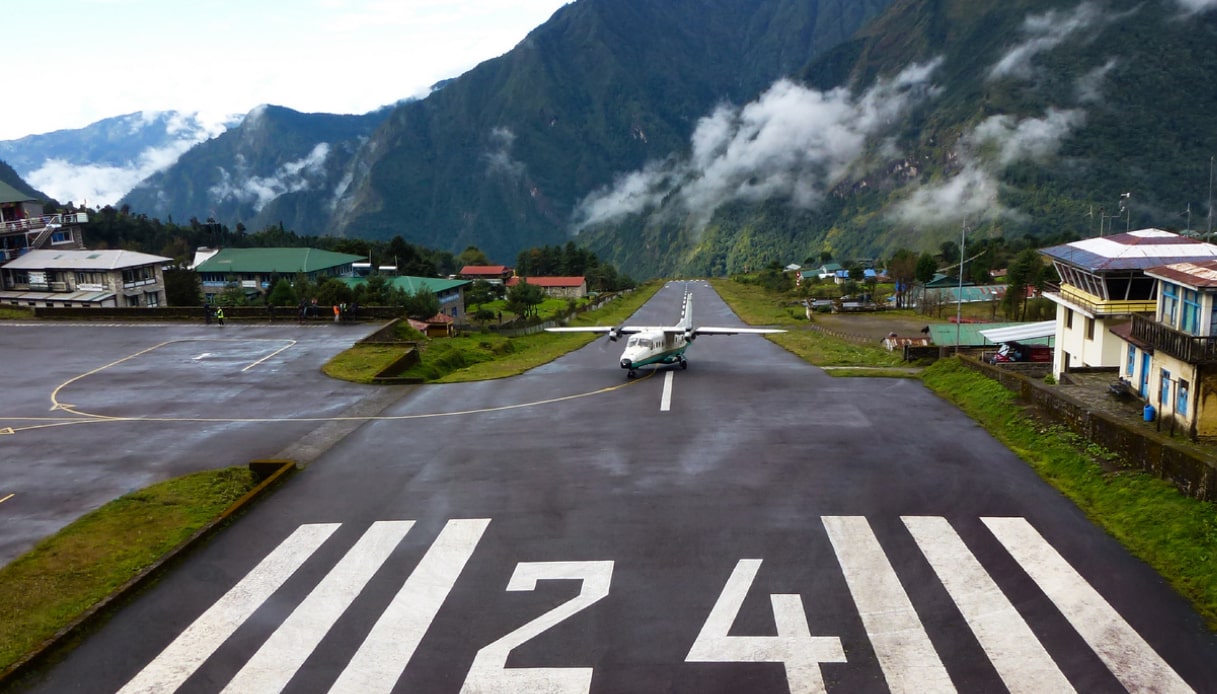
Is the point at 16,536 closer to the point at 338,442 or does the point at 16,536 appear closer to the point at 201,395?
the point at 338,442

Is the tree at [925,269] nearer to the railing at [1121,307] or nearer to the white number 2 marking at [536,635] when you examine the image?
the railing at [1121,307]

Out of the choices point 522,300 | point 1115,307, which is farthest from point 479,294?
point 1115,307

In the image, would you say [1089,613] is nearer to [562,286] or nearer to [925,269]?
[925,269]

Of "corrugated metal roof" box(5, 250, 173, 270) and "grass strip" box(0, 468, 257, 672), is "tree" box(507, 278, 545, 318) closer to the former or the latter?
"corrugated metal roof" box(5, 250, 173, 270)

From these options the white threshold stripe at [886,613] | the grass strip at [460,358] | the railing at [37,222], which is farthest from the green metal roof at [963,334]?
the railing at [37,222]

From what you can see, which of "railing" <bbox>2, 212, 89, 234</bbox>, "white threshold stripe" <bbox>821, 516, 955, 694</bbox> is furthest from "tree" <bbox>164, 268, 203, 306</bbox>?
"white threshold stripe" <bbox>821, 516, 955, 694</bbox>
